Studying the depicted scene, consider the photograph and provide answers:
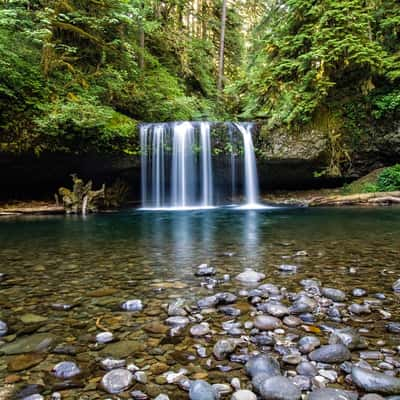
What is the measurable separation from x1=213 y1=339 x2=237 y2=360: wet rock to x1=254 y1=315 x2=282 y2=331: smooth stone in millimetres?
289

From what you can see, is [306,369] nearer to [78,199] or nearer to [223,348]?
[223,348]

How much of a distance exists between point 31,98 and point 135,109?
13.8ft

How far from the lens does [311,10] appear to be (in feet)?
35.4

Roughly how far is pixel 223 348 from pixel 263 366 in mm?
260

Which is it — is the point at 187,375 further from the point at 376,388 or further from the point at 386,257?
the point at 386,257

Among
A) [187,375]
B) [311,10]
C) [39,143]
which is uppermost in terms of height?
[311,10]

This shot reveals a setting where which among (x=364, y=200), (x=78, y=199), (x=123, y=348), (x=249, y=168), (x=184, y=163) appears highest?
(x=184, y=163)

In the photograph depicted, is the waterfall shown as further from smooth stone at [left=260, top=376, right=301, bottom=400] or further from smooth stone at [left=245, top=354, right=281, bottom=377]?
smooth stone at [left=260, top=376, right=301, bottom=400]

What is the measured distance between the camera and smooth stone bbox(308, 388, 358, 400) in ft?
4.11

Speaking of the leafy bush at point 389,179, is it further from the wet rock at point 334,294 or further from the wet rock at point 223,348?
the wet rock at point 223,348

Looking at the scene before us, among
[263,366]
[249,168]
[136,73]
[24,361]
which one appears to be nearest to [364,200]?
[249,168]

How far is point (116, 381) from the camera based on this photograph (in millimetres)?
1412

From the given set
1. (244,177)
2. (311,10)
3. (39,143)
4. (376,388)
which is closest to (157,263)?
(376,388)

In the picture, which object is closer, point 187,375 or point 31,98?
point 187,375
